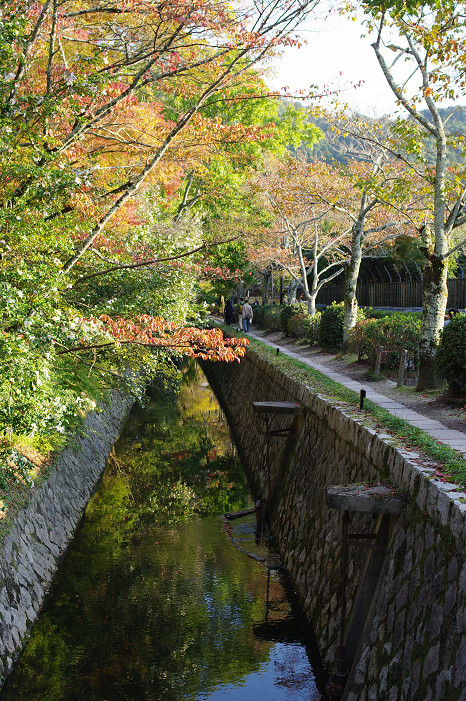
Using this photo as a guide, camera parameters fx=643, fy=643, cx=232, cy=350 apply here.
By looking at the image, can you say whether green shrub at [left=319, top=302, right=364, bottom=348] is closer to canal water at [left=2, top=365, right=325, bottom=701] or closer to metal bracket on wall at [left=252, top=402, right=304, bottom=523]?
canal water at [left=2, top=365, right=325, bottom=701]

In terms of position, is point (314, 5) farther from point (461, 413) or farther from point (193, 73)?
point (461, 413)

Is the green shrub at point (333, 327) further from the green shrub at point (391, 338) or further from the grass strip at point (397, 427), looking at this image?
the grass strip at point (397, 427)

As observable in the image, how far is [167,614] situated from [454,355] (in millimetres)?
6321

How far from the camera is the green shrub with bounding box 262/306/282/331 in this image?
32856mm

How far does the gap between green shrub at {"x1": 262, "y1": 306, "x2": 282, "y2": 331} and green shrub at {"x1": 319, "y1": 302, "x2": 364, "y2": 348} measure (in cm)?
963

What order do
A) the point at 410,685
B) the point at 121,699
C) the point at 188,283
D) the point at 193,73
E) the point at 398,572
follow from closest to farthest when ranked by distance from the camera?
the point at 410,685, the point at 398,572, the point at 121,699, the point at 193,73, the point at 188,283

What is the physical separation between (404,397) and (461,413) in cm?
201

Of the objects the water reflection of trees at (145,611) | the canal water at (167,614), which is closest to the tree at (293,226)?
the canal water at (167,614)

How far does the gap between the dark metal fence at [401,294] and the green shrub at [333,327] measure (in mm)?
8665

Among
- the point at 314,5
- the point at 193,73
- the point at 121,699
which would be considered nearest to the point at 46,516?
the point at 121,699

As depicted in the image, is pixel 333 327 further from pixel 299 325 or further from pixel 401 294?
pixel 401 294

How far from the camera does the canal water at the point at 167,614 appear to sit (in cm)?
666

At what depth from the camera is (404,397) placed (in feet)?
39.7

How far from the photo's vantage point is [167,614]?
816cm
